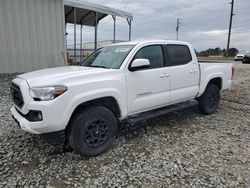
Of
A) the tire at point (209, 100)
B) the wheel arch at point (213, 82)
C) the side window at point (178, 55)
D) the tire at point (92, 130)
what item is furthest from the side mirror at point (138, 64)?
the tire at point (209, 100)

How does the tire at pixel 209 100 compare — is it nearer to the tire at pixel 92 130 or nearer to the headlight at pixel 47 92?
the tire at pixel 92 130

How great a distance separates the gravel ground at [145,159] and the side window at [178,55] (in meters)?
1.42

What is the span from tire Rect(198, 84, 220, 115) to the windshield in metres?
2.49

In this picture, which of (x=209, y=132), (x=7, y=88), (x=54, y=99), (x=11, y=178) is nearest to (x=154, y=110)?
(x=209, y=132)

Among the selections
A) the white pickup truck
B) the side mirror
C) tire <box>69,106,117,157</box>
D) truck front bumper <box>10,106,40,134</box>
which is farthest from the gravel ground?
the side mirror

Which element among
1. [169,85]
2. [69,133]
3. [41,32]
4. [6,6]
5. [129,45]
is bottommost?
[69,133]

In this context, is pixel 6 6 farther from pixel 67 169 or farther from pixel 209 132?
pixel 209 132

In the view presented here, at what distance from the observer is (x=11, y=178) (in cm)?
293

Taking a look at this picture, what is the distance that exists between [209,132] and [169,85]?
129 cm

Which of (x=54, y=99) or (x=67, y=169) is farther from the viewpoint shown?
(x=67, y=169)

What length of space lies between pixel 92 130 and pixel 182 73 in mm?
2377

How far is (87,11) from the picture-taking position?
46.8 feet

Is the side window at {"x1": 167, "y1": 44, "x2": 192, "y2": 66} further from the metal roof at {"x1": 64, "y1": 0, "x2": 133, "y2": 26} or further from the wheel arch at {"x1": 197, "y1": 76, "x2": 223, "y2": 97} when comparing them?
the metal roof at {"x1": 64, "y1": 0, "x2": 133, "y2": 26}

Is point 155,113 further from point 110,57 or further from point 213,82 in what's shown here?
point 213,82
